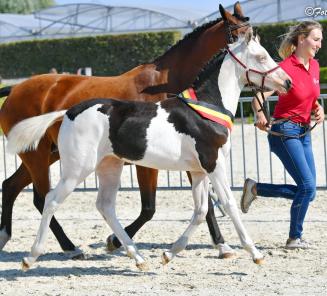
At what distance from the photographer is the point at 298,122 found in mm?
7023

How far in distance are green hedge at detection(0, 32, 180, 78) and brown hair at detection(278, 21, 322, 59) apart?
2212 cm

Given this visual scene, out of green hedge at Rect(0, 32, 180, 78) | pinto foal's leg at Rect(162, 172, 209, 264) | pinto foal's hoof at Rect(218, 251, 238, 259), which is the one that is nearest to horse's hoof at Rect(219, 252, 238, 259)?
pinto foal's hoof at Rect(218, 251, 238, 259)

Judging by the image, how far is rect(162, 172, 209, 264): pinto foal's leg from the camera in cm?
624

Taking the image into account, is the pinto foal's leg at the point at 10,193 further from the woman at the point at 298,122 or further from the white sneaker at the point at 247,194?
the woman at the point at 298,122

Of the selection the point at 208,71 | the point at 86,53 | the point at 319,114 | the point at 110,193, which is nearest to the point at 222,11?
the point at 208,71

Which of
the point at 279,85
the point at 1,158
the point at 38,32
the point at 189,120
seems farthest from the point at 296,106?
the point at 38,32

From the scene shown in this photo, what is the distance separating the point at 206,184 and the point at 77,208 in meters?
3.77

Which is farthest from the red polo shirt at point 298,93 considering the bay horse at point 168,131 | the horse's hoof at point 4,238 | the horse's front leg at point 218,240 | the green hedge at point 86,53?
the green hedge at point 86,53

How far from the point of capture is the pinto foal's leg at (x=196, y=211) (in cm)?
624

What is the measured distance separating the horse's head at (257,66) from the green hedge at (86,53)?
75.8ft

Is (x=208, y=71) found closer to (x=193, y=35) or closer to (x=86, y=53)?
(x=193, y=35)

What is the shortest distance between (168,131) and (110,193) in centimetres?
87

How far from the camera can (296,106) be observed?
7.00 meters

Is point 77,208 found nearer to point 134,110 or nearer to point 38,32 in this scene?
point 134,110
